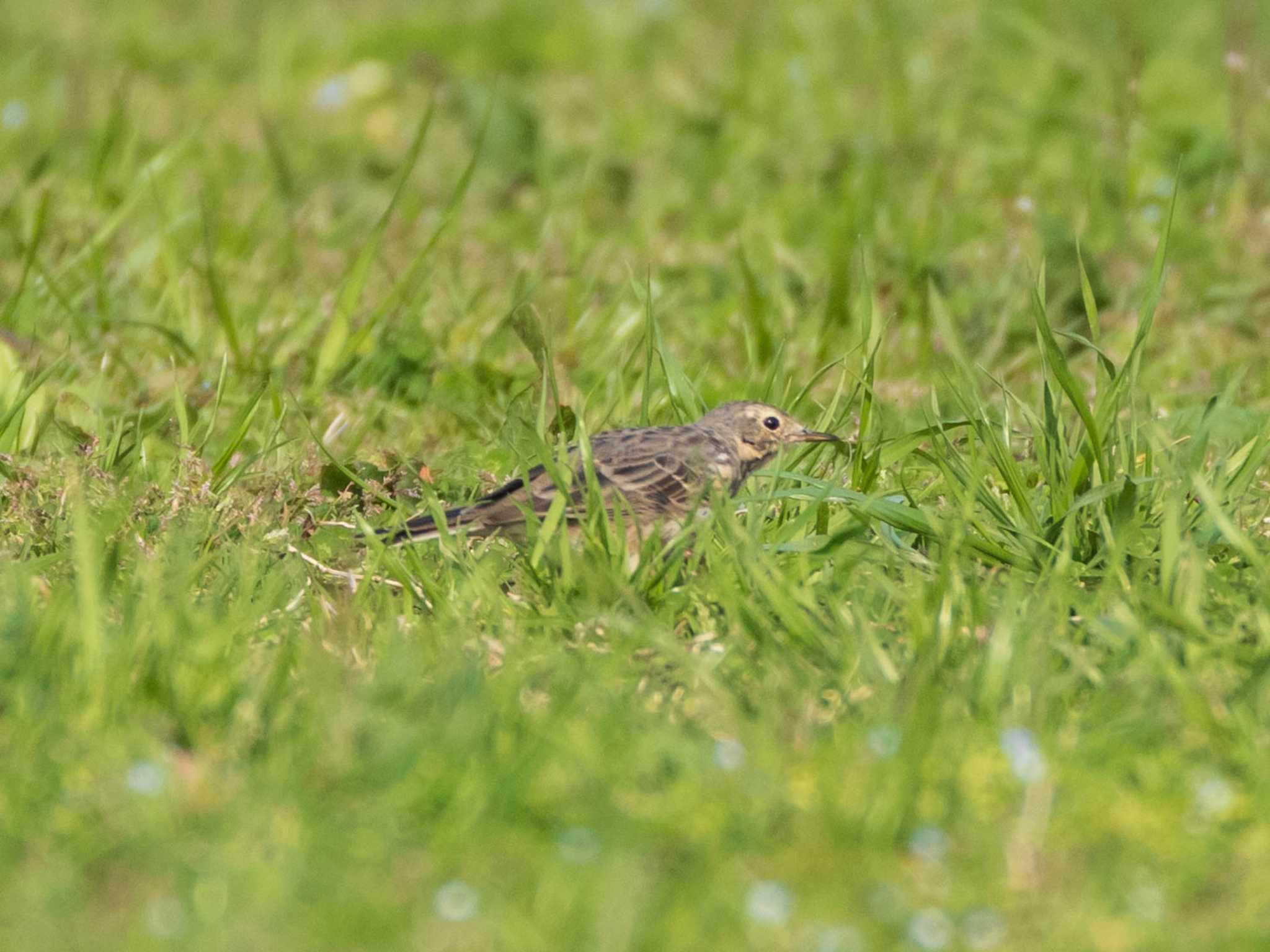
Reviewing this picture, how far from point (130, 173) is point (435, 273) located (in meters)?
1.71

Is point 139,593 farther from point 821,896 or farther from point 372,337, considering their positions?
point 372,337

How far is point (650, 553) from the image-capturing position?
438 centimetres

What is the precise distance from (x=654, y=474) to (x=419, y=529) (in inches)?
28.3

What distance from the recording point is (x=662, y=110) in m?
9.82

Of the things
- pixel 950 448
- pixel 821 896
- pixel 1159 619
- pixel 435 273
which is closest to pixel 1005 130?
pixel 435 273

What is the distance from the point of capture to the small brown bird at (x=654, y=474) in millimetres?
4746

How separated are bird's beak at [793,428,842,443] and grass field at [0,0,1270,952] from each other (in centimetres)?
6

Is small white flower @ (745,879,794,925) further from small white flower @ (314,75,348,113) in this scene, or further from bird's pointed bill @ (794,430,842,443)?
small white flower @ (314,75,348,113)

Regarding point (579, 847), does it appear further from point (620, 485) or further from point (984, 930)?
point (620, 485)

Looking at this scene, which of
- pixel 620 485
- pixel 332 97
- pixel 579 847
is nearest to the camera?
pixel 579 847

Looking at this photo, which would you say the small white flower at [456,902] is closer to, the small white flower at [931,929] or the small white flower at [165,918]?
the small white flower at [165,918]

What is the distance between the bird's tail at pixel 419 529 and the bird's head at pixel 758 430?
37.0 inches

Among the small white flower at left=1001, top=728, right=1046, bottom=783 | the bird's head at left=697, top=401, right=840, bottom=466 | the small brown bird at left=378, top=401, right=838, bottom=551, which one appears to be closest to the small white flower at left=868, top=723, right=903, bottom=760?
the small white flower at left=1001, top=728, right=1046, bottom=783

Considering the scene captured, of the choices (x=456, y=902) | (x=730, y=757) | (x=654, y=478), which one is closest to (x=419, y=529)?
(x=654, y=478)
